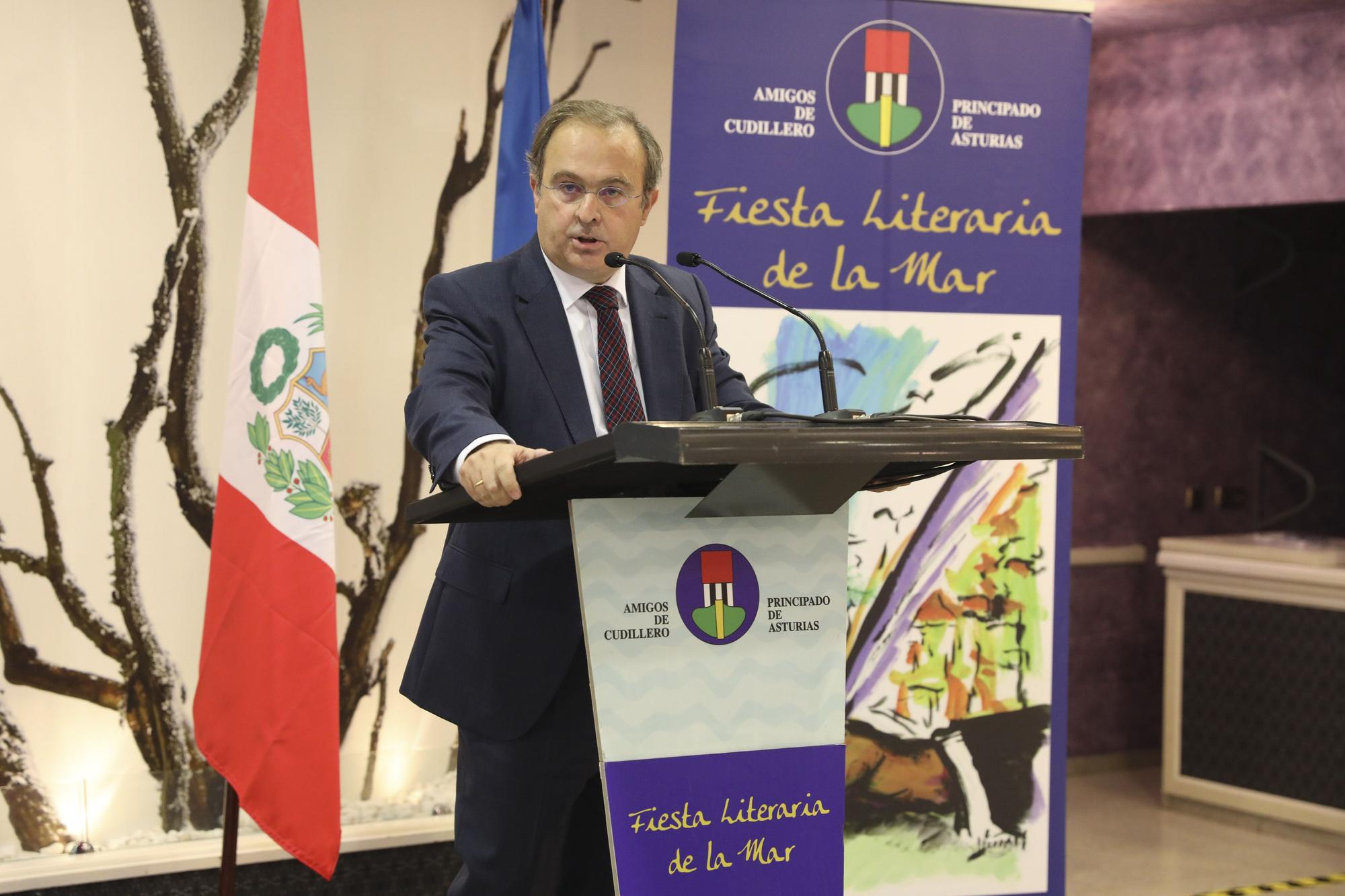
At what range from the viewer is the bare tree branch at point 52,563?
3.33 metres

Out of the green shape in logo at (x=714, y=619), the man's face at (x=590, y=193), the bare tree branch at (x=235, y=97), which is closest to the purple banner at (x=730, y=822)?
the green shape in logo at (x=714, y=619)

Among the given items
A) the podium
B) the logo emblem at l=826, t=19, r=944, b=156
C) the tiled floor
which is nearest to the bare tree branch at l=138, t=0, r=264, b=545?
the logo emblem at l=826, t=19, r=944, b=156

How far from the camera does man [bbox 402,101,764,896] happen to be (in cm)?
172

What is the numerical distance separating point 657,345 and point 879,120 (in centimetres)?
158

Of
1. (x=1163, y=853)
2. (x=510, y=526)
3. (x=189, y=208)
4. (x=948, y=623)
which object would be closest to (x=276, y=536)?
(x=189, y=208)

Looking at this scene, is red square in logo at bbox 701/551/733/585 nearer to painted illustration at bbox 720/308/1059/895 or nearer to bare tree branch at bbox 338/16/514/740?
painted illustration at bbox 720/308/1059/895

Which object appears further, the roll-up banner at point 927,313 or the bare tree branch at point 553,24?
the bare tree branch at point 553,24

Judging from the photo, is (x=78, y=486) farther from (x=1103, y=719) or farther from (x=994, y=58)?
(x=1103, y=719)

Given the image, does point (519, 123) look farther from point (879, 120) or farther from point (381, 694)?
point (381, 694)

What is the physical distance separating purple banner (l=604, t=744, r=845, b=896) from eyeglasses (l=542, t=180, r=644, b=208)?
75cm

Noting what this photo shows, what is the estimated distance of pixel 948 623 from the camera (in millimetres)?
3246

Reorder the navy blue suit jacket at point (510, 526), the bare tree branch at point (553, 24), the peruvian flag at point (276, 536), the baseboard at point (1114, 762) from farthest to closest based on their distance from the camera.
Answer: the baseboard at point (1114, 762) < the bare tree branch at point (553, 24) < the peruvian flag at point (276, 536) < the navy blue suit jacket at point (510, 526)

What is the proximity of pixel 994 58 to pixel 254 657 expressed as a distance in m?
2.27

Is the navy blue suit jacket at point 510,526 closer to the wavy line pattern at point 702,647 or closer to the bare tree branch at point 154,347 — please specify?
the wavy line pattern at point 702,647
